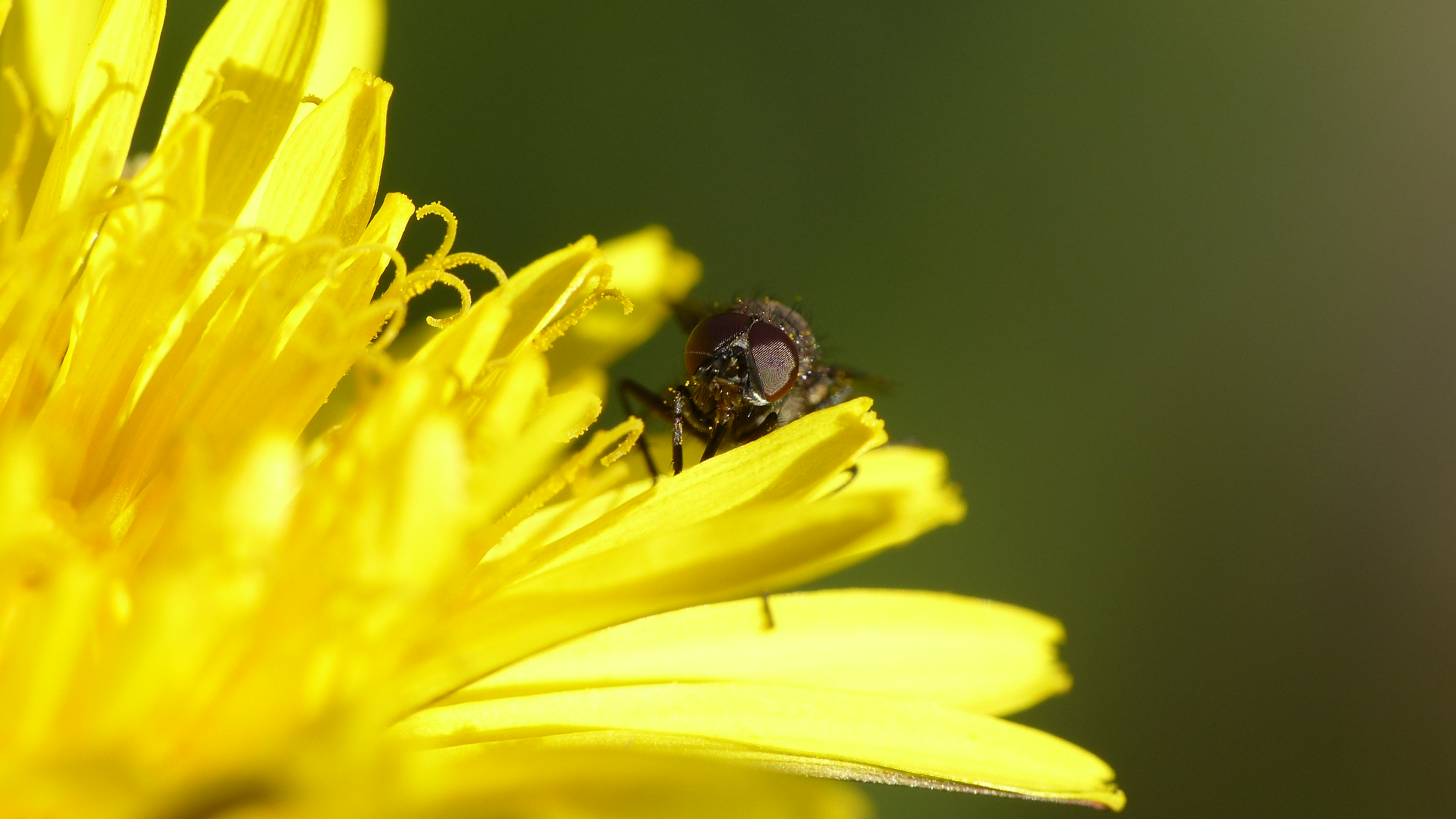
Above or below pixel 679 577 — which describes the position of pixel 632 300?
above

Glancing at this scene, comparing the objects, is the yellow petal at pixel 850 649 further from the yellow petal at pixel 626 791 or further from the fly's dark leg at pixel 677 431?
the yellow petal at pixel 626 791

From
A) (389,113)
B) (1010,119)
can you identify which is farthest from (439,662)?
(1010,119)

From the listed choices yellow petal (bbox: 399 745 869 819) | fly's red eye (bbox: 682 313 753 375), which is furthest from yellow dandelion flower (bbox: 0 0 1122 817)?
fly's red eye (bbox: 682 313 753 375)

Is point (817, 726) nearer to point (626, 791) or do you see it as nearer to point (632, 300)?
point (626, 791)

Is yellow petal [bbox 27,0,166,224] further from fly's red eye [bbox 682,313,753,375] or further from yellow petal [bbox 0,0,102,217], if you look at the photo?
fly's red eye [bbox 682,313,753,375]

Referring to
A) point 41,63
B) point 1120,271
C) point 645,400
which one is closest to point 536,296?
point 645,400

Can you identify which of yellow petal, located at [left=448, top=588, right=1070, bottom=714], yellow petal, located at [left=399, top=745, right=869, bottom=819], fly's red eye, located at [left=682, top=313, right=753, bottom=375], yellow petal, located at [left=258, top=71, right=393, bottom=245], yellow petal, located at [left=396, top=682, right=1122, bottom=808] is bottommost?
yellow petal, located at [left=399, top=745, right=869, bottom=819]
